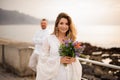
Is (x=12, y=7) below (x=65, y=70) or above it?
above

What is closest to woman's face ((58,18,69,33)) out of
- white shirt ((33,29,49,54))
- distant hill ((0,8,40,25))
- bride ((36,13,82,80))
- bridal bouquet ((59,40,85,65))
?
bride ((36,13,82,80))

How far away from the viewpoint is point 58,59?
2459mm

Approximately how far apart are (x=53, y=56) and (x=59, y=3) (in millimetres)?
7721

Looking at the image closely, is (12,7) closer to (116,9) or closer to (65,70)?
(116,9)

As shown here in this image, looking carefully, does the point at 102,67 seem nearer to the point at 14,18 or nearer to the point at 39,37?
the point at 14,18

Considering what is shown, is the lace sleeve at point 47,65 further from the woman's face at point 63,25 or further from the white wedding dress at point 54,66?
the woman's face at point 63,25

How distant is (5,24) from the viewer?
8.75 metres

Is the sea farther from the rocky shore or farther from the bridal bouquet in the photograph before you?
the bridal bouquet

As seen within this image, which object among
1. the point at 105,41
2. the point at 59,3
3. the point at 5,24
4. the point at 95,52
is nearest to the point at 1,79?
the point at 5,24

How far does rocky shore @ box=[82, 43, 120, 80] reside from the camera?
9552 millimetres

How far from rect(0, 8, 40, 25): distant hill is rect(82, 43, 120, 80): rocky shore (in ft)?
8.95

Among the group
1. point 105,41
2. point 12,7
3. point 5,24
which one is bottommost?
point 105,41

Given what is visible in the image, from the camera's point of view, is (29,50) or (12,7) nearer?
(29,50)

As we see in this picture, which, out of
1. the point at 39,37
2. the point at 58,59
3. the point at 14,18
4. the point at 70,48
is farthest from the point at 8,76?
the point at 70,48
